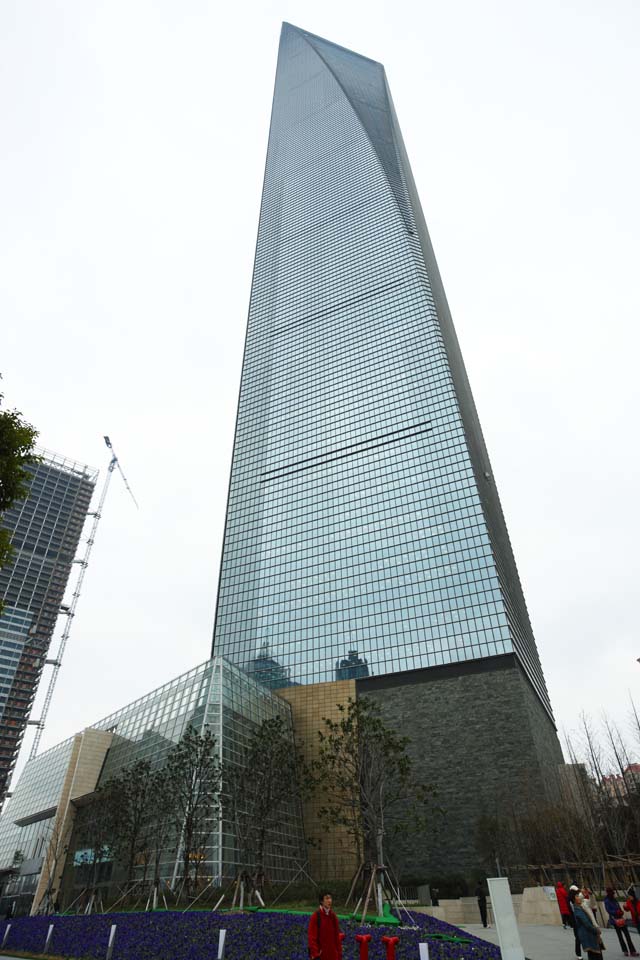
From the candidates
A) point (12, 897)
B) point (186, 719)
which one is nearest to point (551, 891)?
point (186, 719)

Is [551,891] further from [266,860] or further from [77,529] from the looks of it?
[77,529]

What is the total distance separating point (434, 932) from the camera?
19.3 metres

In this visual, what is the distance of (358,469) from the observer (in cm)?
9219

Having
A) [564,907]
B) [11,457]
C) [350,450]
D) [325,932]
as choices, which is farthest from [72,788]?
[350,450]

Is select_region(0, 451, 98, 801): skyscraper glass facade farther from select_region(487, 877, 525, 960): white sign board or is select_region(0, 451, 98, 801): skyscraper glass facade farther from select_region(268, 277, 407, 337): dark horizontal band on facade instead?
select_region(487, 877, 525, 960): white sign board

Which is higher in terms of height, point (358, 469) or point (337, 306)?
point (337, 306)

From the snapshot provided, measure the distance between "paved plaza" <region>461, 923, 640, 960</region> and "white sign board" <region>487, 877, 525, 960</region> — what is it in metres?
5.12

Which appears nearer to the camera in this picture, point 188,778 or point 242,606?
point 188,778

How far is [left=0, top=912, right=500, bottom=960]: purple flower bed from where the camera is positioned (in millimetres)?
16875

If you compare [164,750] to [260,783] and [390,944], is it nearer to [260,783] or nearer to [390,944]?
[260,783]

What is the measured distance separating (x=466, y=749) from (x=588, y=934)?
52.1 metres

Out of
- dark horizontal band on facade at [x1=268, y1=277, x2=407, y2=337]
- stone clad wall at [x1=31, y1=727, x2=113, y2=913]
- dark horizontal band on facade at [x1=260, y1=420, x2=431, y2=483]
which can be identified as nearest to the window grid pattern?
stone clad wall at [x1=31, y1=727, x2=113, y2=913]

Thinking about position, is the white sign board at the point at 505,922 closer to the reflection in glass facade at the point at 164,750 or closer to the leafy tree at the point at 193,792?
the leafy tree at the point at 193,792

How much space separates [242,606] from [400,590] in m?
28.4
